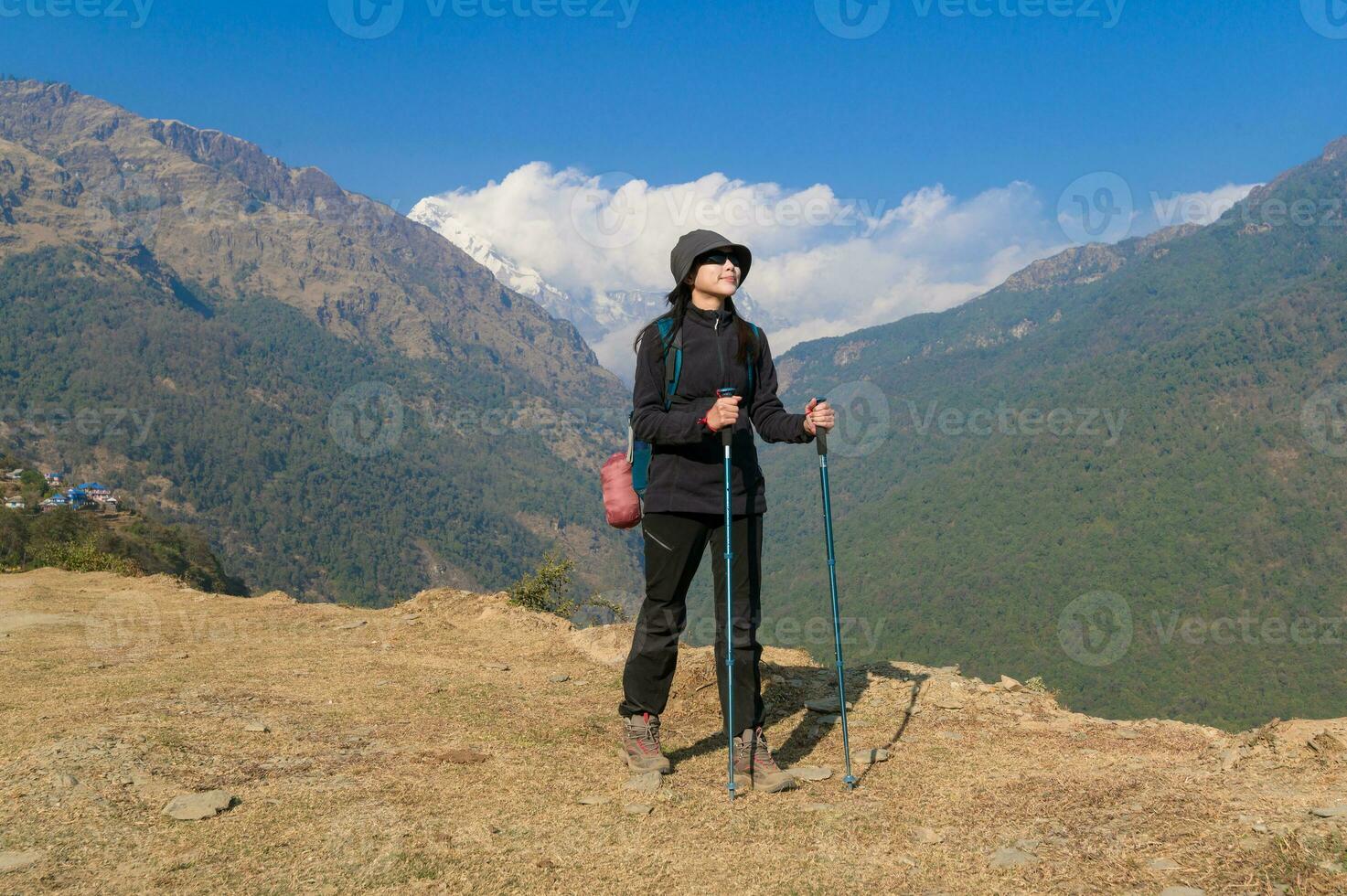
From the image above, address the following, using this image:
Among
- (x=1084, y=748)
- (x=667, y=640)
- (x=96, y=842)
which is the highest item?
(x=667, y=640)

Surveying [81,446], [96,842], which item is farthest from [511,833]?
[81,446]

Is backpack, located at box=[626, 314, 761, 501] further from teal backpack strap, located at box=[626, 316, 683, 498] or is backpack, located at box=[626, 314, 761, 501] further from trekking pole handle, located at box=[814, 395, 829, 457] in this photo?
trekking pole handle, located at box=[814, 395, 829, 457]

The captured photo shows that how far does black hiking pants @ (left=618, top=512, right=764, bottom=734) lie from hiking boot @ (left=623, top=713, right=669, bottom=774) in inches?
3.0

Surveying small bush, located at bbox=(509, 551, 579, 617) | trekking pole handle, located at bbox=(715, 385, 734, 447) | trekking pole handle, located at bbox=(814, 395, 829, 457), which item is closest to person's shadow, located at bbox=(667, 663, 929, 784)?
trekking pole handle, located at bbox=(814, 395, 829, 457)

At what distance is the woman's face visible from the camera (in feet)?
18.2

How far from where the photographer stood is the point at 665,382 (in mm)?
5555

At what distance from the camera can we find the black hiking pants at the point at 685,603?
18.3ft

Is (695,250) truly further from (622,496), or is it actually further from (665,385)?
(622,496)

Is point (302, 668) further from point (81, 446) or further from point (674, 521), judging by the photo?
point (81, 446)

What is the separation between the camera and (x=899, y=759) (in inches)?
243

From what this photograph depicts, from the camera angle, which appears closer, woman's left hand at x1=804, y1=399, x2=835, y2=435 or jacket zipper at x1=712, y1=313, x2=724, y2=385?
woman's left hand at x1=804, y1=399, x2=835, y2=435

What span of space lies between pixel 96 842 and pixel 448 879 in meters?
1.80

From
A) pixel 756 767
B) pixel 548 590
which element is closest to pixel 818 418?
pixel 756 767

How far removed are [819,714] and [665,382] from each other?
3417 mm
